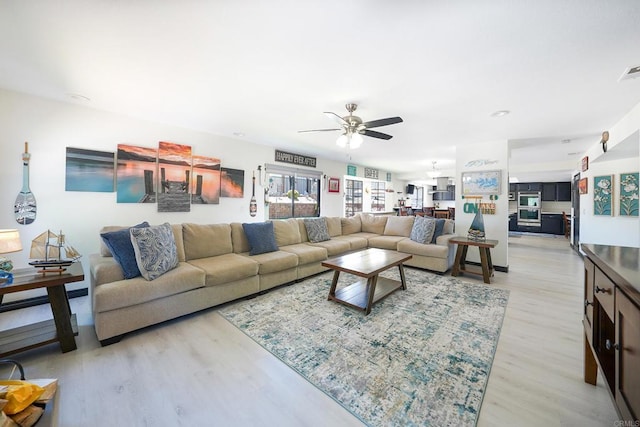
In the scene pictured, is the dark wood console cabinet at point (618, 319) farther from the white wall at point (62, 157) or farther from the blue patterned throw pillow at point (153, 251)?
the white wall at point (62, 157)

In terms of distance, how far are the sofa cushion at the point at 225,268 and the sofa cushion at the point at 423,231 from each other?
3.00 meters

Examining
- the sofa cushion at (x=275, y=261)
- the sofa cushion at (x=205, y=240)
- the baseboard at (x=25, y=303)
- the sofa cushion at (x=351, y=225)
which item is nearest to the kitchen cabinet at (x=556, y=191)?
the sofa cushion at (x=351, y=225)

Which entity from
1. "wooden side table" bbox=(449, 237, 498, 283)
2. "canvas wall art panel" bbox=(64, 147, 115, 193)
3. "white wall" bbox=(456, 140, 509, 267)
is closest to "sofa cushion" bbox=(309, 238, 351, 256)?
"wooden side table" bbox=(449, 237, 498, 283)

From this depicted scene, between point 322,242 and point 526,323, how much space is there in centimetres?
296

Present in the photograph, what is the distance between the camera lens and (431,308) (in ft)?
9.19

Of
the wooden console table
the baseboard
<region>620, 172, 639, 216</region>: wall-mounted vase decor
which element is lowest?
the baseboard

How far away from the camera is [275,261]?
325 cm

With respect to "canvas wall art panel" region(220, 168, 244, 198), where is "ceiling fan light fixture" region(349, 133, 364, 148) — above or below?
above

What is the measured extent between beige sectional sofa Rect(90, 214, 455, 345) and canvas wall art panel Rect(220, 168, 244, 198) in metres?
1.21

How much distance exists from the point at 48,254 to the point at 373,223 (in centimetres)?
516

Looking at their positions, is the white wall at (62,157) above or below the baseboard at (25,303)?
above

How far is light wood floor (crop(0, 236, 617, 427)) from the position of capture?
4.56ft

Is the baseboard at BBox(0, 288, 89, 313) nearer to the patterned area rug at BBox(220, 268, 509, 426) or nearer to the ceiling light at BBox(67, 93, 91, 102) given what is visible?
the patterned area rug at BBox(220, 268, 509, 426)

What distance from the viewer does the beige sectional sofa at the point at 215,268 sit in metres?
2.14
